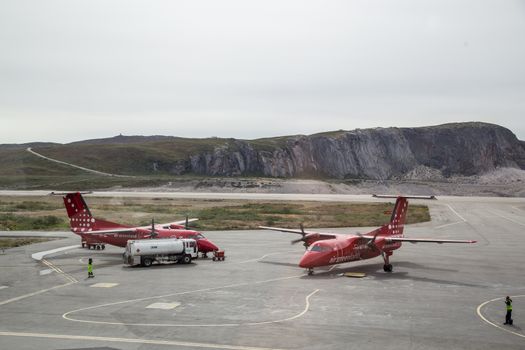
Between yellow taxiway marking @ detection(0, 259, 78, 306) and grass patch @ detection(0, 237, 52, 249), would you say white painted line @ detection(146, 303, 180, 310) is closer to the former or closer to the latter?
yellow taxiway marking @ detection(0, 259, 78, 306)

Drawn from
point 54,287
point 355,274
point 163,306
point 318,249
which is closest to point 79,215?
point 54,287

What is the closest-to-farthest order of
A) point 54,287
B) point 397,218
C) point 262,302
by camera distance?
1. point 262,302
2. point 54,287
3. point 397,218

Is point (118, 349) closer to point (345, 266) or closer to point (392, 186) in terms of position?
point (345, 266)

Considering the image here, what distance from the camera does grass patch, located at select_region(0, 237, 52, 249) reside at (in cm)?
5785

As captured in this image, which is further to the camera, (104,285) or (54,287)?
(104,285)

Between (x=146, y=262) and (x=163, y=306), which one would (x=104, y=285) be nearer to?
(x=146, y=262)

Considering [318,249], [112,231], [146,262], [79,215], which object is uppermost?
[79,215]

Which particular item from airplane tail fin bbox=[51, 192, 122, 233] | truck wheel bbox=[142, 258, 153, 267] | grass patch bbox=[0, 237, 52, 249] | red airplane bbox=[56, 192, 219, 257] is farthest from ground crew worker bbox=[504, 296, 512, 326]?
grass patch bbox=[0, 237, 52, 249]

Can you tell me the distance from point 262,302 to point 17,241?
41.1 m

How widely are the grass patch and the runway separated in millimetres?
5034

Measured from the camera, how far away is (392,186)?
6668 inches

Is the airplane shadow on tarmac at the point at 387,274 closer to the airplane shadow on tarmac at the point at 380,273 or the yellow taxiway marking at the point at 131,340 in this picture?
the airplane shadow on tarmac at the point at 380,273

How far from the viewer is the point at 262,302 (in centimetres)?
3175

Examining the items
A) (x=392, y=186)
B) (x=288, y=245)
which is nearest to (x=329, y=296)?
(x=288, y=245)
